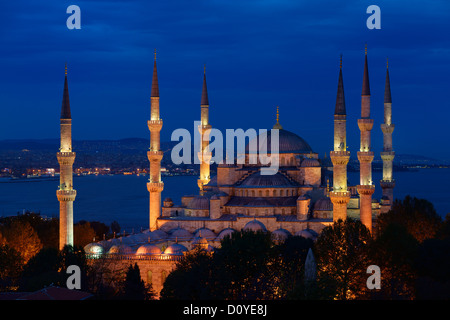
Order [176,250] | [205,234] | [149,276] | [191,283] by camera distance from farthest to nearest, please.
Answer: [205,234], [176,250], [149,276], [191,283]

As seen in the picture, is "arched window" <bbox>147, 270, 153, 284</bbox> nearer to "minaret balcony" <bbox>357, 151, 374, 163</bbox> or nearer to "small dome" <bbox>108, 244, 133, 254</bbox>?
"small dome" <bbox>108, 244, 133, 254</bbox>

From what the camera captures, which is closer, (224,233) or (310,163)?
(224,233)

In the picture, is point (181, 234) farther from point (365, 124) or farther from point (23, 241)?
point (365, 124)

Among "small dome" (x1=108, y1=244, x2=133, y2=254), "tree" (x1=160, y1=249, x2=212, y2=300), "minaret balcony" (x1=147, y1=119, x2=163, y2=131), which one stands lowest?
"tree" (x1=160, y1=249, x2=212, y2=300)

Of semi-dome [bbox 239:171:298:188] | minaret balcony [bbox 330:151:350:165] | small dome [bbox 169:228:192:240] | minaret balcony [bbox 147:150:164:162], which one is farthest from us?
minaret balcony [bbox 147:150:164:162]

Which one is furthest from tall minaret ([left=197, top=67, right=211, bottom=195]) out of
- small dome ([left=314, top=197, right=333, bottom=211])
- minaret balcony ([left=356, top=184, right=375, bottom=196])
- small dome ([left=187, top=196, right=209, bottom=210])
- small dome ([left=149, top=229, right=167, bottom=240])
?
minaret balcony ([left=356, top=184, right=375, bottom=196])

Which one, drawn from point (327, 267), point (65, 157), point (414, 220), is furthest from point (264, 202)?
point (327, 267)

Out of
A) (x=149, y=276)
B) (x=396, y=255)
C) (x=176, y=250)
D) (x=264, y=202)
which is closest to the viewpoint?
(x=396, y=255)
